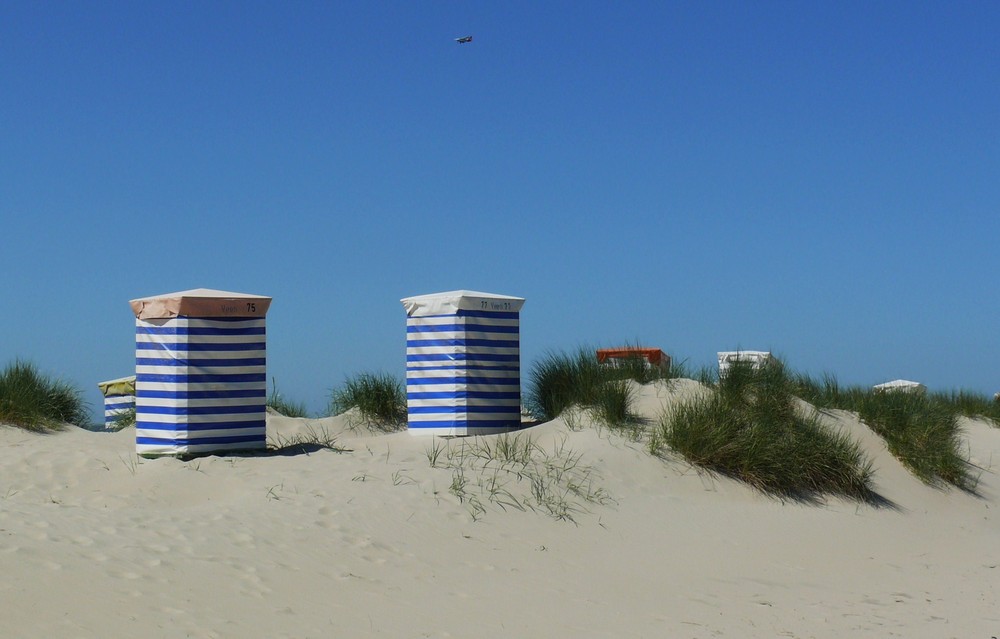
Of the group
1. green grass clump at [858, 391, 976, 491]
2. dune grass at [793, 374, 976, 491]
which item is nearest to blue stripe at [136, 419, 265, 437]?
dune grass at [793, 374, 976, 491]

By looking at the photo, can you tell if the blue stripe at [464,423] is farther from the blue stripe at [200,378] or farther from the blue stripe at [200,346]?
the blue stripe at [200,346]

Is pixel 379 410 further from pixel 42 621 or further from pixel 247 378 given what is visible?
pixel 42 621

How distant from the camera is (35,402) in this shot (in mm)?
12930

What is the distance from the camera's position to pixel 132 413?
48.1 feet

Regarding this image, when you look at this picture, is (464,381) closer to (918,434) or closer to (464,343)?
(464,343)

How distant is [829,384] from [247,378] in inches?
345

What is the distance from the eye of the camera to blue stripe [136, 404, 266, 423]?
10.1m

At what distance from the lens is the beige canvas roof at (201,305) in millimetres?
10133

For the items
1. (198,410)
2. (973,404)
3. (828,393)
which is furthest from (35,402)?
(973,404)

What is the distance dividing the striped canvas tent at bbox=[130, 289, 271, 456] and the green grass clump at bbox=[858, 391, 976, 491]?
773 centimetres

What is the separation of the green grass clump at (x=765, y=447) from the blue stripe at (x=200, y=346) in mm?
4164

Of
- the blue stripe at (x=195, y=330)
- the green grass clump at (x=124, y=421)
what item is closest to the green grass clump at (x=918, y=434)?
the blue stripe at (x=195, y=330)

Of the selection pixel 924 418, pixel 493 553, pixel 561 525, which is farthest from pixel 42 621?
pixel 924 418

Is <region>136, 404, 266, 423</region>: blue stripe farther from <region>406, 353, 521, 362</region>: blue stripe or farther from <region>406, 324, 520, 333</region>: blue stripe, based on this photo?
<region>406, 324, 520, 333</region>: blue stripe
